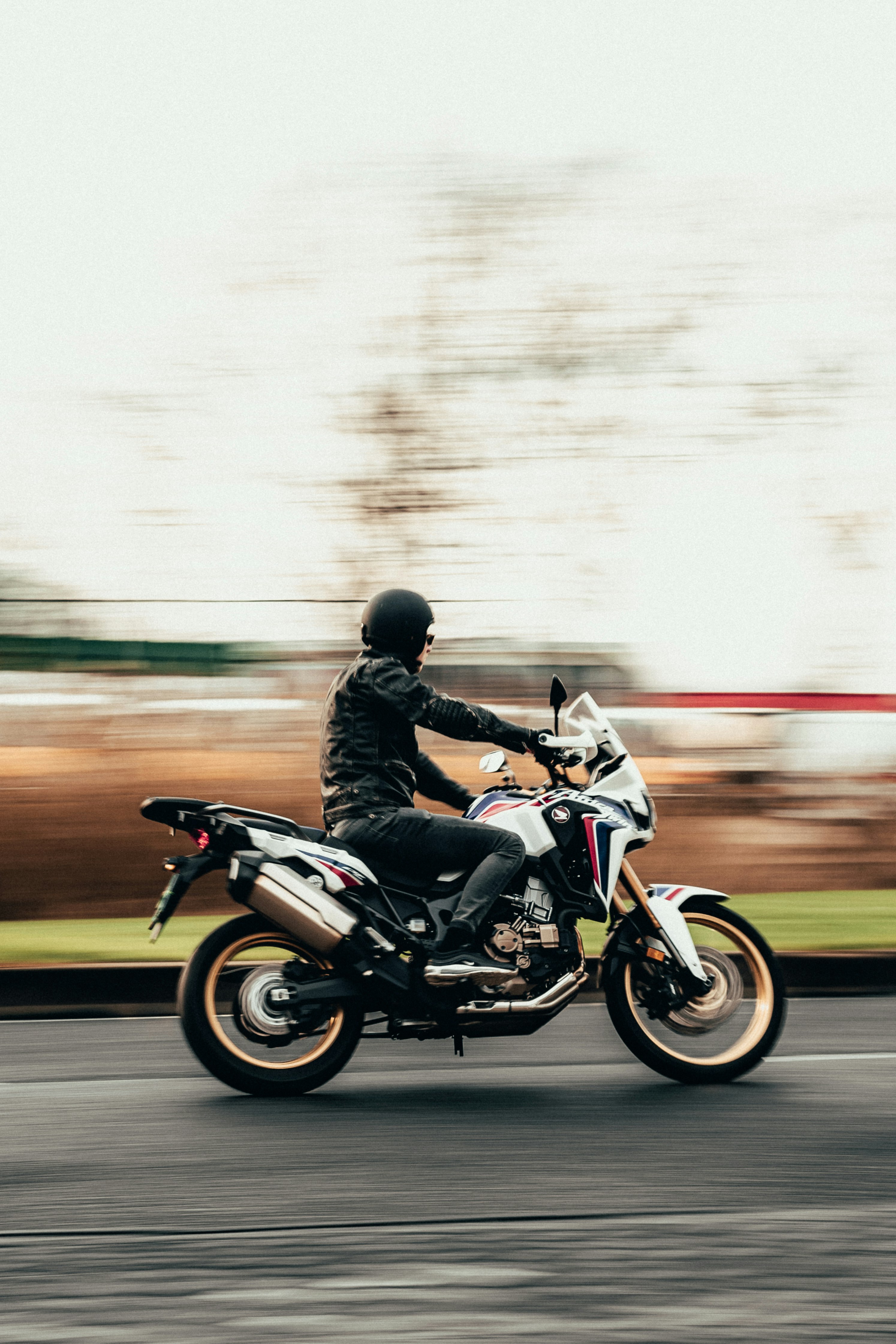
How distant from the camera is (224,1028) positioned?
5777mm

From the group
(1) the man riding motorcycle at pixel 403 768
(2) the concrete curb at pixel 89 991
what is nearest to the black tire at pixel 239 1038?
(1) the man riding motorcycle at pixel 403 768

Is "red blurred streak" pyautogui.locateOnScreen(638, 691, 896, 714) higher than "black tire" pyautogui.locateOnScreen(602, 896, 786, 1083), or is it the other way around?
"black tire" pyautogui.locateOnScreen(602, 896, 786, 1083)

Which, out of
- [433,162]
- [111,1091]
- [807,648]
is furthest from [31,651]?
[111,1091]

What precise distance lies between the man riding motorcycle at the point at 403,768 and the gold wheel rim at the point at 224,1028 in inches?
16.3

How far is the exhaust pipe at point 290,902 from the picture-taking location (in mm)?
5543

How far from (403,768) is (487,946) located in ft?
2.42

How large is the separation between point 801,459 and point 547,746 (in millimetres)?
10687

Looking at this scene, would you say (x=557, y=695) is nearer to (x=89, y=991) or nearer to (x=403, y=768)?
(x=403, y=768)

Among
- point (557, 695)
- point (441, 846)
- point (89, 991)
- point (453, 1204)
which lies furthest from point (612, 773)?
Answer: point (89, 991)

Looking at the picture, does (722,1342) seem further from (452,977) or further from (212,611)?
(212,611)

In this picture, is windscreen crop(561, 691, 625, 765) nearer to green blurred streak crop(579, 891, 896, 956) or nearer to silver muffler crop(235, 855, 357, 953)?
silver muffler crop(235, 855, 357, 953)

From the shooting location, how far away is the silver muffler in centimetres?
554

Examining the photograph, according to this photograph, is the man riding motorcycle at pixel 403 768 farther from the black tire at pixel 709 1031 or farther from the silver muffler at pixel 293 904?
the black tire at pixel 709 1031

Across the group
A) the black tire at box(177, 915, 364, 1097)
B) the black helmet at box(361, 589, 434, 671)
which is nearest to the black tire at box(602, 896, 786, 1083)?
the black tire at box(177, 915, 364, 1097)
